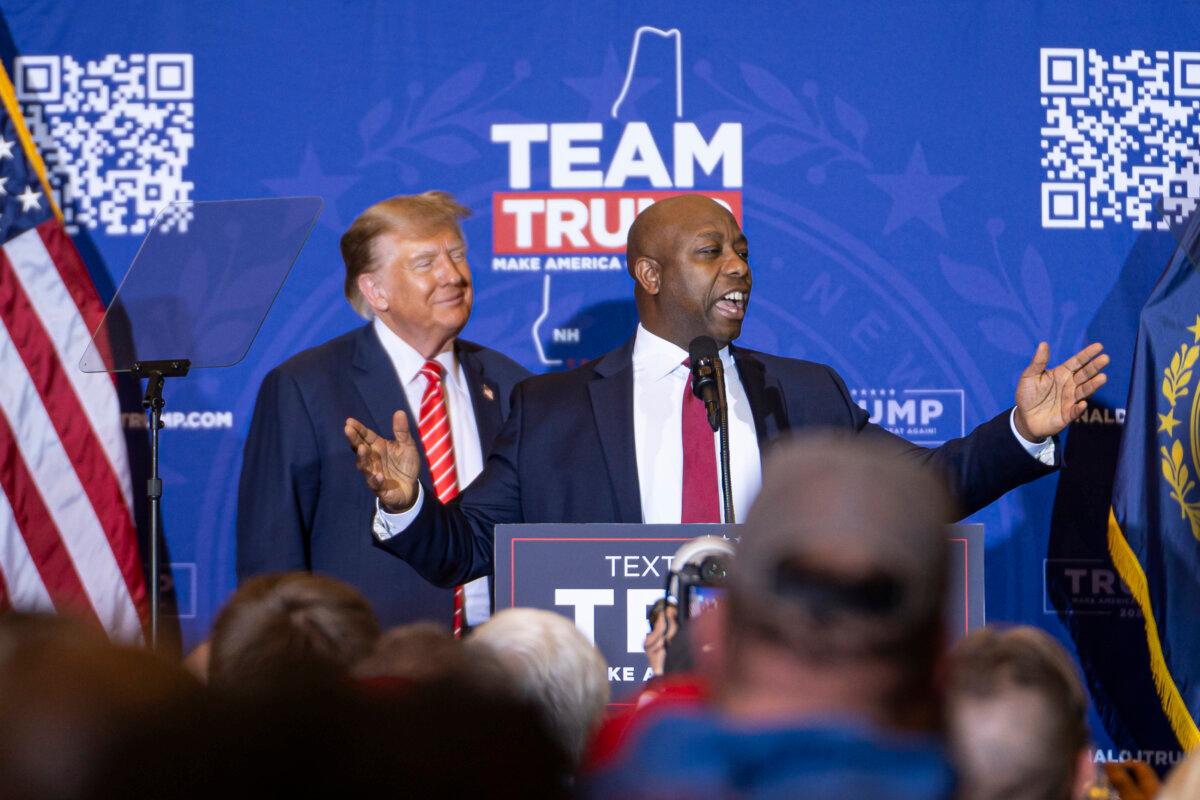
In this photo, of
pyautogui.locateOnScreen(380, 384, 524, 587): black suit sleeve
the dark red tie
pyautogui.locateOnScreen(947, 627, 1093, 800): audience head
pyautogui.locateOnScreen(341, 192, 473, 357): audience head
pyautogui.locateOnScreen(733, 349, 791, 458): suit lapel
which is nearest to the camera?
pyautogui.locateOnScreen(947, 627, 1093, 800): audience head

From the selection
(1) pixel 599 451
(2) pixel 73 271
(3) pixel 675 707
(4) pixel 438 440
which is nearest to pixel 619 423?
(1) pixel 599 451

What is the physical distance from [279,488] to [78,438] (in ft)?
3.90

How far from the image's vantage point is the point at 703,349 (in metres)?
3.31

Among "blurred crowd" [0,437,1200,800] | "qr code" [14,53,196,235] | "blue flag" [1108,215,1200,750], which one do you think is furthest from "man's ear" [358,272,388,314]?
"blurred crowd" [0,437,1200,800]

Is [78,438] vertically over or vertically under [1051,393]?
under

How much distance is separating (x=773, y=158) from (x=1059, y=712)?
412 cm

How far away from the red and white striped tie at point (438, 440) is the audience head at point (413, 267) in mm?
123

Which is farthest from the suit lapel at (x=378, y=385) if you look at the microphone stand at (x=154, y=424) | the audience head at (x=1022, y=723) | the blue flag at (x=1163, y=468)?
the audience head at (x=1022, y=723)

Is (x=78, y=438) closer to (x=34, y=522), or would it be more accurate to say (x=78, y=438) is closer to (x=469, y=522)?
(x=34, y=522)

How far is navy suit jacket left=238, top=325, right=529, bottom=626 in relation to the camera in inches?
184

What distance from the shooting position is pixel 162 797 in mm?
654

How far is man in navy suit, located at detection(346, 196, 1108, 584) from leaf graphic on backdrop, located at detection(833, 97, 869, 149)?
1409 millimetres

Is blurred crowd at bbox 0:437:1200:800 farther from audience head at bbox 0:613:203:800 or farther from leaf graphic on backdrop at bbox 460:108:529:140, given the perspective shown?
leaf graphic on backdrop at bbox 460:108:529:140

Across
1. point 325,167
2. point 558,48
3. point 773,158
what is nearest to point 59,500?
point 325,167
